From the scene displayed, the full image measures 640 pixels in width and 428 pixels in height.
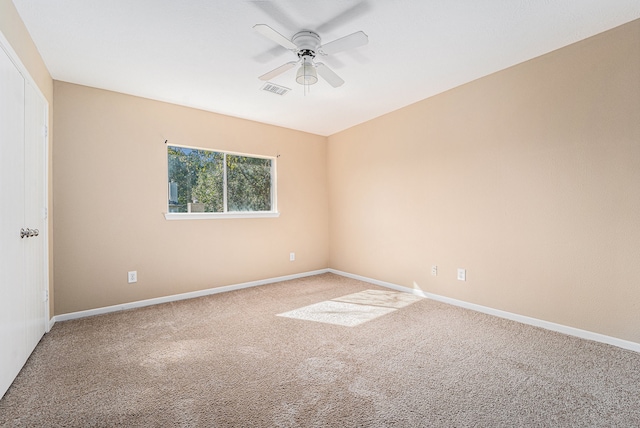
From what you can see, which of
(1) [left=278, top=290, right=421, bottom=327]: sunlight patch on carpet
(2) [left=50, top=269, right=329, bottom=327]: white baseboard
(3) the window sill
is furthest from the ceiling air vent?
(2) [left=50, top=269, right=329, bottom=327]: white baseboard

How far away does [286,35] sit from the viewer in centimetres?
233

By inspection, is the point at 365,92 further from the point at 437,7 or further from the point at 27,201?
the point at 27,201

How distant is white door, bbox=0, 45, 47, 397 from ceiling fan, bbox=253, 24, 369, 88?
1644 mm

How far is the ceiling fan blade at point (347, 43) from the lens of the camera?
1996mm

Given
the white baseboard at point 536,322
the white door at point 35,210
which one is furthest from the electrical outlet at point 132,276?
the white baseboard at point 536,322

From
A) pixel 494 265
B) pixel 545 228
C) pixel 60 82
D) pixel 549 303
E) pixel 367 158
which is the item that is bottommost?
pixel 549 303

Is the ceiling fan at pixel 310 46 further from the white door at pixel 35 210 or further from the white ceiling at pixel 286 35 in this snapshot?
the white door at pixel 35 210

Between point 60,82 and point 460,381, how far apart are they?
14.4 feet

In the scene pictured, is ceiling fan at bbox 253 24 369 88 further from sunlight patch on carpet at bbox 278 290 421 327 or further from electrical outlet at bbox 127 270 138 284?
electrical outlet at bbox 127 270 138 284

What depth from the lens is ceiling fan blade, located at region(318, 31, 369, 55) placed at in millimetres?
1996

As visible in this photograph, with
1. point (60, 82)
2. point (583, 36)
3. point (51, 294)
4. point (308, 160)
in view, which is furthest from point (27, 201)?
point (583, 36)

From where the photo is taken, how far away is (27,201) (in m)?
2.14

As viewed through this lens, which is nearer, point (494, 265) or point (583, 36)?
point (583, 36)

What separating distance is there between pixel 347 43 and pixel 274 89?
1380mm
